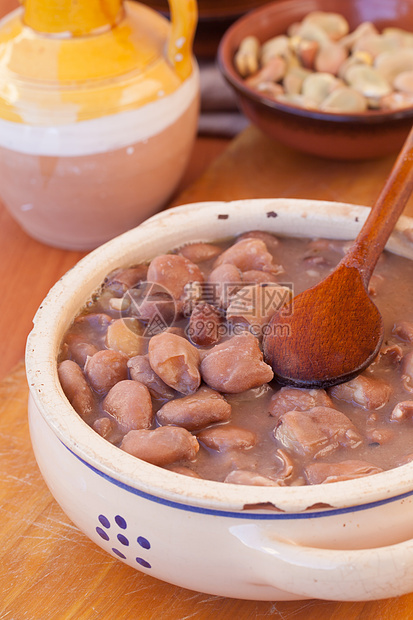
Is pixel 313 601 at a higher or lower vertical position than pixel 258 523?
lower

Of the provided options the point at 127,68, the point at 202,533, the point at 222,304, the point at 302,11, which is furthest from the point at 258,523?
the point at 302,11

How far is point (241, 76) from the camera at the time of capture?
171 centimetres

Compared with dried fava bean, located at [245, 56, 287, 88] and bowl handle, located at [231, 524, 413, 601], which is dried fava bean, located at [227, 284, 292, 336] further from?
dried fava bean, located at [245, 56, 287, 88]

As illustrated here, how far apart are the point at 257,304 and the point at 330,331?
107 mm

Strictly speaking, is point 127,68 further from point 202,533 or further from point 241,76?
point 202,533

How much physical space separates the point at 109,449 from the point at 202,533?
5.1 inches

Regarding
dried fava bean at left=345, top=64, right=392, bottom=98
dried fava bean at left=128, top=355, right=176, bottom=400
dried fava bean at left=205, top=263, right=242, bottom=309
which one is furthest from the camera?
dried fava bean at left=345, top=64, right=392, bottom=98

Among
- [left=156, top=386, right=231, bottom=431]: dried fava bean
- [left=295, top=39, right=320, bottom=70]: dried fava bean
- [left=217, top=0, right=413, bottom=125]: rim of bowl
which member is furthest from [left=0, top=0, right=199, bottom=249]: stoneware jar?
[left=156, top=386, right=231, bottom=431]: dried fava bean

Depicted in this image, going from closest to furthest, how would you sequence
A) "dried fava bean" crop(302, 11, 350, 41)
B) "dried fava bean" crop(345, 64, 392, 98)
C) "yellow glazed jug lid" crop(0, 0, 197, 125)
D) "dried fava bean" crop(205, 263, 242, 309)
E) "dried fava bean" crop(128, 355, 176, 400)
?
"dried fava bean" crop(128, 355, 176, 400) → "dried fava bean" crop(205, 263, 242, 309) → "yellow glazed jug lid" crop(0, 0, 197, 125) → "dried fava bean" crop(345, 64, 392, 98) → "dried fava bean" crop(302, 11, 350, 41)

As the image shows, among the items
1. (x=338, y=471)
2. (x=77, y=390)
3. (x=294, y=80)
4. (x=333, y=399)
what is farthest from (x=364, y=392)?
(x=294, y=80)

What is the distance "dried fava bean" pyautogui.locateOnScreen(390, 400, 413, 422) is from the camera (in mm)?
881

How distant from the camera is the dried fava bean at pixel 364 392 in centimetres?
90

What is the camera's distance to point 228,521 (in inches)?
29.2

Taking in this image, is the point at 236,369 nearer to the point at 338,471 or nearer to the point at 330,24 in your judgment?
the point at 338,471
